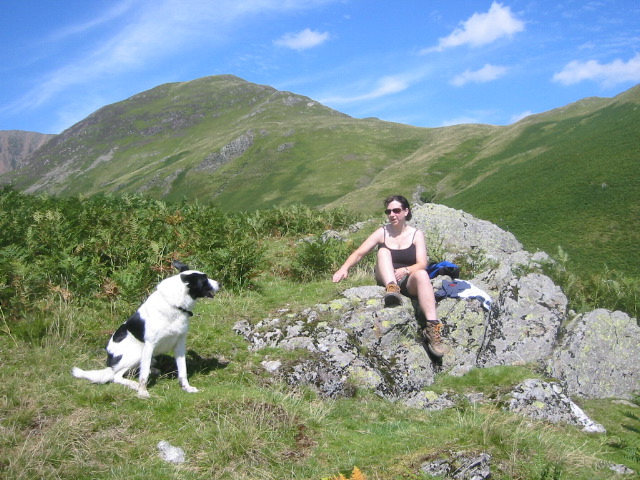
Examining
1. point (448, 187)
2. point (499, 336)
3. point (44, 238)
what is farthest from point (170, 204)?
point (448, 187)

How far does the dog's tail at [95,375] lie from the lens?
6422 millimetres

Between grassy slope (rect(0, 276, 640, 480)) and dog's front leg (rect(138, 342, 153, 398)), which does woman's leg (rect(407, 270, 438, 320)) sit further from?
dog's front leg (rect(138, 342, 153, 398))

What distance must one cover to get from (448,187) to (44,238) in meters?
81.3

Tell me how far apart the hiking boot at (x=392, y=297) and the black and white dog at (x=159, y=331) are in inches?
147

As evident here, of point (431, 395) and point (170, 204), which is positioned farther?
point (170, 204)

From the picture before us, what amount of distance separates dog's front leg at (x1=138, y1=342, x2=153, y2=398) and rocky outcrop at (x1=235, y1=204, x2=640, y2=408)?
2.14m

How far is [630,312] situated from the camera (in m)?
12.4

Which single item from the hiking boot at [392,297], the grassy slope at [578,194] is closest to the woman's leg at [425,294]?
the hiking boot at [392,297]

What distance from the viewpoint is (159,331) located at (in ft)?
21.2

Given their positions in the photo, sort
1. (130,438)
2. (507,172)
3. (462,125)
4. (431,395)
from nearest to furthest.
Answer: (130,438), (431,395), (507,172), (462,125)

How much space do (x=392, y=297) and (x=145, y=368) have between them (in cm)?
475

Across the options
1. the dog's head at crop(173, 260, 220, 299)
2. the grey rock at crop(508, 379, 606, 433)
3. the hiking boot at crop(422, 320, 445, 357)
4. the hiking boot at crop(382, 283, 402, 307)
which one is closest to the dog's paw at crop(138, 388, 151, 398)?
the dog's head at crop(173, 260, 220, 299)

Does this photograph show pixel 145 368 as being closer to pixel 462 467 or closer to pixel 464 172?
pixel 462 467

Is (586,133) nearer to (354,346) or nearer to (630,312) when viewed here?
(630,312)
